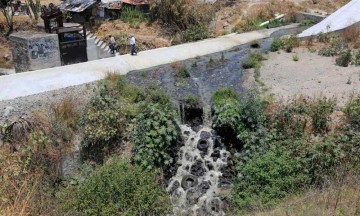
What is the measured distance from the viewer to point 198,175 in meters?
13.9

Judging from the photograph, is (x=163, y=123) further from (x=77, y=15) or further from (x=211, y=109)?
(x=77, y=15)

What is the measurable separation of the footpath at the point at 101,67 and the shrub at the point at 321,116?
29.1 ft

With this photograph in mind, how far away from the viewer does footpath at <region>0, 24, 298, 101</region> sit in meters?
15.8

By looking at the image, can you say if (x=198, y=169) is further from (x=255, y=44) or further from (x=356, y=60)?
(x=255, y=44)

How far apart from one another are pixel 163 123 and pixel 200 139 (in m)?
1.64

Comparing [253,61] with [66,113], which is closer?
[66,113]

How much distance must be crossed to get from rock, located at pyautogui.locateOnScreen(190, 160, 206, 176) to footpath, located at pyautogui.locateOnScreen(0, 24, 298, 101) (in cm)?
596

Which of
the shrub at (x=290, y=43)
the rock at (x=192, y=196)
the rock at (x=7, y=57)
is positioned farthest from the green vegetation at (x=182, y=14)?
the rock at (x=192, y=196)

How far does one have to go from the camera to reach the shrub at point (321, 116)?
13781 mm

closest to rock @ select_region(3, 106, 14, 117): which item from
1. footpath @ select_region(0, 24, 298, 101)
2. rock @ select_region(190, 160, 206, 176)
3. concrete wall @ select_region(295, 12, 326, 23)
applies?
footpath @ select_region(0, 24, 298, 101)

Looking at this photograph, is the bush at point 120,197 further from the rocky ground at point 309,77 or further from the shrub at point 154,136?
the rocky ground at point 309,77

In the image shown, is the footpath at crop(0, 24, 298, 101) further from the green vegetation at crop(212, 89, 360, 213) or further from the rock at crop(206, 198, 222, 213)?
the rock at crop(206, 198, 222, 213)

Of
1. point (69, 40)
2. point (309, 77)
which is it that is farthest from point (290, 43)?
point (69, 40)

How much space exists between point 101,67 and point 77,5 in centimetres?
1162
